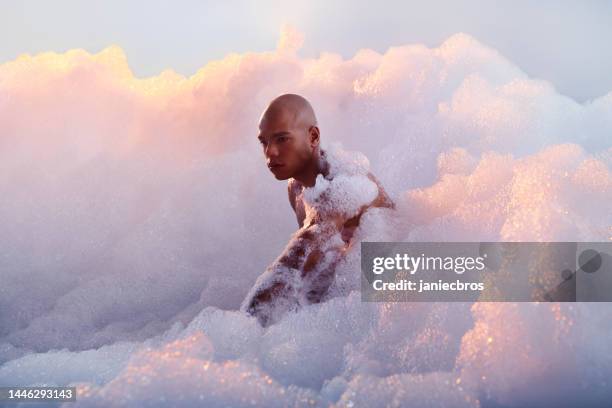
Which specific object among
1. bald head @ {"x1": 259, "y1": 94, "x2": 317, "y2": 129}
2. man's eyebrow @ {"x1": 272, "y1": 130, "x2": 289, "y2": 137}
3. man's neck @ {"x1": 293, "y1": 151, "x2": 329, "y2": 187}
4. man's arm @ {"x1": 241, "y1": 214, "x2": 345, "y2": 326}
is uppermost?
bald head @ {"x1": 259, "y1": 94, "x2": 317, "y2": 129}

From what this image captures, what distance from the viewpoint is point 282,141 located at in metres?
1.81

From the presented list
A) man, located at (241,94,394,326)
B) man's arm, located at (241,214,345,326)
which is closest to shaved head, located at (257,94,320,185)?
man, located at (241,94,394,326)


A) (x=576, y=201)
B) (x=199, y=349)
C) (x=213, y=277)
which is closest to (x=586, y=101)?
(x=576, y=201)

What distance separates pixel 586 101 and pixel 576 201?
1212mm

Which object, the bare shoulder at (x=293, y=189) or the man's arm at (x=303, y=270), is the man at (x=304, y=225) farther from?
the bare shoulder at (x=293, y=189)

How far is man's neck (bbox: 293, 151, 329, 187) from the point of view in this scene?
6.12ft

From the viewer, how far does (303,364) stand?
1.24m

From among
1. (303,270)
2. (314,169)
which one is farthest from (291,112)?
(303,270)

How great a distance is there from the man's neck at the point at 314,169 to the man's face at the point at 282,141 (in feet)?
0.14

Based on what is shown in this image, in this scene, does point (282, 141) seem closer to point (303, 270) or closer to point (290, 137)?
point (290, 137)

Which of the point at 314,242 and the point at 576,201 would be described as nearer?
the point at 576,201

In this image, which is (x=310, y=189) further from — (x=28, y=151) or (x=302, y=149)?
(x=28, y=151)

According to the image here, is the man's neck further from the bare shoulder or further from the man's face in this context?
the bare shoulder

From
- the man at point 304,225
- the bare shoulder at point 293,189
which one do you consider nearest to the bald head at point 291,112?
the man at point 304,225
